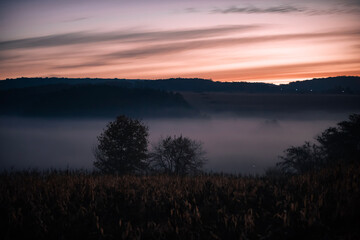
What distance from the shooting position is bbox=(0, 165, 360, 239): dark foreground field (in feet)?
20.3

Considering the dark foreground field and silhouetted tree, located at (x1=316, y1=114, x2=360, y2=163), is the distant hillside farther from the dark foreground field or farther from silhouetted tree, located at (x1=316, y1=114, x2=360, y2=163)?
the dark foreground field

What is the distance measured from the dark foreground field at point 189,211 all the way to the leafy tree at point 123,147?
25.0m

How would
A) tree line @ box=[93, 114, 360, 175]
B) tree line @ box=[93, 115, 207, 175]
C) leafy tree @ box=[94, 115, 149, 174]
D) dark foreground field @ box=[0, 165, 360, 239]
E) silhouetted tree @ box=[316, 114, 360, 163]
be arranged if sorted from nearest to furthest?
dark foreground field @ box=[0, 165, 360, 239], silhouetted tree @ box=[316, 114, 360, 163], tree line @ box=[93, 114, 360, 175], leafy tree @ box=[94, 115, 149, 174], tree line @ box=[93, 115, 207, 175]

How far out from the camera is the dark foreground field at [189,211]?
20.3 ft

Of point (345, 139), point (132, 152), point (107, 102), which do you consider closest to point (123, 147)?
point (132, 152)

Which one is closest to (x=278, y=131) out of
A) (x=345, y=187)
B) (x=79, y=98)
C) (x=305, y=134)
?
(x=305, y=134)

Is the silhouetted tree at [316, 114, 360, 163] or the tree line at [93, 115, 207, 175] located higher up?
the silhouetted tree at [316, 114, 360, 163]

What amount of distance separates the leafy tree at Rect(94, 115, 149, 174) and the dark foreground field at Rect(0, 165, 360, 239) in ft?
82.1

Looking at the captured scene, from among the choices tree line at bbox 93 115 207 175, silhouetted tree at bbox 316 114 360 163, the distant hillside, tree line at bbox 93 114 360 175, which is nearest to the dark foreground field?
tree line at bbox 93 114 360 175

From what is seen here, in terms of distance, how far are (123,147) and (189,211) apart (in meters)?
29.2

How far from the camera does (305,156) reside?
33312 millimetres

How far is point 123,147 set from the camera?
3569 cm

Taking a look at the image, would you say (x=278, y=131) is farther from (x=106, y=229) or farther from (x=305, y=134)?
(x=106, y=229)

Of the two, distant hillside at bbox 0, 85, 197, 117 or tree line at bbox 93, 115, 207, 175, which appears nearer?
tree line at bbox 93, 115, 207, 175
